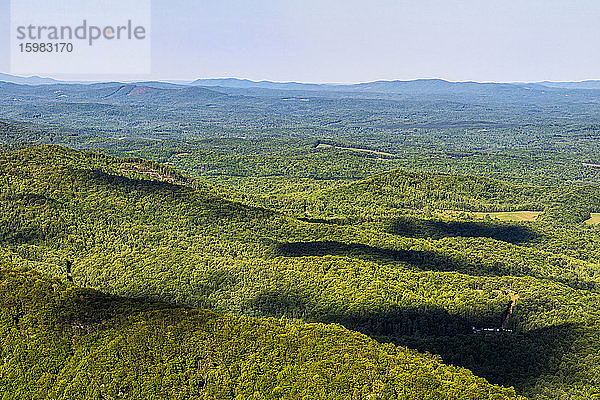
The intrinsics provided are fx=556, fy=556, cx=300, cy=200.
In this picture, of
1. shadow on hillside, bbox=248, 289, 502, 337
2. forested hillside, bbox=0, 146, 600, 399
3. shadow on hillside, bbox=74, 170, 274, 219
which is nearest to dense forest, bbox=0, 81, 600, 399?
shadow on hillside, bbox=248, 289, 502, 337

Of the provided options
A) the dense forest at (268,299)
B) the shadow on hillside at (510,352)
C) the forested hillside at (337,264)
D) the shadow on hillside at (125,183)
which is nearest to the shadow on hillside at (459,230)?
the forested hillside at (337,264)

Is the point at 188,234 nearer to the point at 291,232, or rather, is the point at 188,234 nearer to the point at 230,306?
the point at 291,232

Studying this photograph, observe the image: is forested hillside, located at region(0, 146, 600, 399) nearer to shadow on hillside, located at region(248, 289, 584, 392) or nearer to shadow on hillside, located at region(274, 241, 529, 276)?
shadow on hillside, located at region(248, 289, 584, 392)

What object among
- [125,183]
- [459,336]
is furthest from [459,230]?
[125,183]

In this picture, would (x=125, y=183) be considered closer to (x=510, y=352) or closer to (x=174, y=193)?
(x=174, y=193)

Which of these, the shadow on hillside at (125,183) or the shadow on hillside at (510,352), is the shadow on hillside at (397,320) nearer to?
the shadow on hillside at (510,352)

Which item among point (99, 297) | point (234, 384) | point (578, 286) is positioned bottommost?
point (578, 286)

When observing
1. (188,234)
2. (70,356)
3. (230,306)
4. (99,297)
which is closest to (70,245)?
(188,234)
